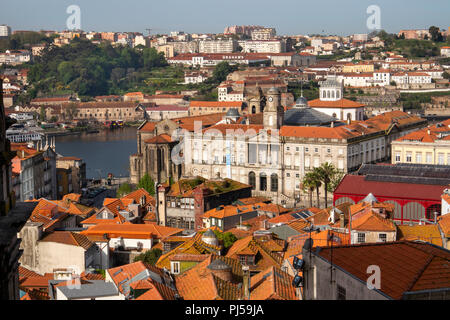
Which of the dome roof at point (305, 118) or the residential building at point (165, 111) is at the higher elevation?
the dome roof at point (305, 118)

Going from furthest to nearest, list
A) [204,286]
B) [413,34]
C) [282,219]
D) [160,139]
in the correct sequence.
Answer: [413,34], [160,139], [282,219], [204,286]

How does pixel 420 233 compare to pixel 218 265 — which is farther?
pixel 420 233

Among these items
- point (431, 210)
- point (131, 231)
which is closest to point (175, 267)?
point (131, 231)

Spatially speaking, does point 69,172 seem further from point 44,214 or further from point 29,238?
point 29,238

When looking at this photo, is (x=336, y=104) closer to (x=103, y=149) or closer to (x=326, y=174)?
(x=326, y=174)

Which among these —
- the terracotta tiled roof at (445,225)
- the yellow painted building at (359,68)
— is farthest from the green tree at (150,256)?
the yellow painted building at (359,68)

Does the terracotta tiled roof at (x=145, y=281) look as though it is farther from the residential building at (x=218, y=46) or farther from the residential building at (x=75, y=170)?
the residential building at (x=218, y=46)

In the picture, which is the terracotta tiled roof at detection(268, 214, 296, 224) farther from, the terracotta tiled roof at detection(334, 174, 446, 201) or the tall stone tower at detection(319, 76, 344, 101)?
the tall stone tower at detection(319, 76, 344, 101)
